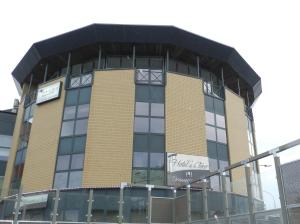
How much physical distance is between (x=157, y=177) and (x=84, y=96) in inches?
301

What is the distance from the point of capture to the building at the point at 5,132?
32.1m

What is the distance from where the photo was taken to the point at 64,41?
1090 inches

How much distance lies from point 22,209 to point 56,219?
136cm

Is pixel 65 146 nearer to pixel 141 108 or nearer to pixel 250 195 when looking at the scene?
pixel 141 108

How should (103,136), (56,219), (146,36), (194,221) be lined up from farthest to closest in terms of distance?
1. (146,36)
2. (103,136)
3. (56,219)
4. (194,221)

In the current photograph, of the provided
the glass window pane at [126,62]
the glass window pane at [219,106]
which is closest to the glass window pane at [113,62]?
the glass window pane at [126,62]

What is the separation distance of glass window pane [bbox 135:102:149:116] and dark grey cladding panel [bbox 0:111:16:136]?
13418 millimetres

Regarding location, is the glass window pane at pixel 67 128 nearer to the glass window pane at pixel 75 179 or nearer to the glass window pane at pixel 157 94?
the glass window pane at pixel 75 179

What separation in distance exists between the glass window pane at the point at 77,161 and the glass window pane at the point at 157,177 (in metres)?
4.51

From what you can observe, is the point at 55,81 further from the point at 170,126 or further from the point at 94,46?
the point at 170,126

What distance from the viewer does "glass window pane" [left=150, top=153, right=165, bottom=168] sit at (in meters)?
24.2

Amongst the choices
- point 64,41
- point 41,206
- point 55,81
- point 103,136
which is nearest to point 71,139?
point 103,136

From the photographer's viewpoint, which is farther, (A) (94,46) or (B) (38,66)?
(B) (38,66)

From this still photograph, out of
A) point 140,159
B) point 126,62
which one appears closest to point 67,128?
point 140,159
